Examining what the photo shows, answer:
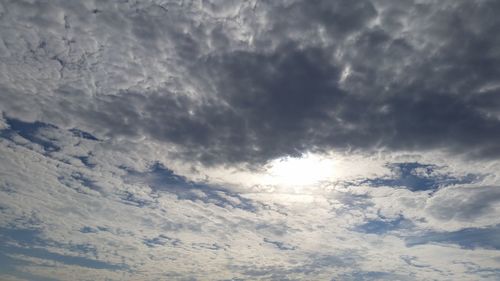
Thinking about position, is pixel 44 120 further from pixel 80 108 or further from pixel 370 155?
pixel 370 155

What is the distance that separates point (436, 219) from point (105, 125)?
2825 centimetres

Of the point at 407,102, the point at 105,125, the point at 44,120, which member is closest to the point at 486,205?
the point at 407,102

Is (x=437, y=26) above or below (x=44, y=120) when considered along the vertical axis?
above

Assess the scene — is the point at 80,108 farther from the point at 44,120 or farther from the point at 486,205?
the point at 486,205

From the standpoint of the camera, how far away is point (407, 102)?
17.2 meters

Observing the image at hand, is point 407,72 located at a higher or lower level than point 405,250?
higher

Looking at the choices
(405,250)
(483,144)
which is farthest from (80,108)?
(405,250)

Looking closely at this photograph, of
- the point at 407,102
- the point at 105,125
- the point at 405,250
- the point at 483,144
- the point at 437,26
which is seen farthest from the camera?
the point at 405,250

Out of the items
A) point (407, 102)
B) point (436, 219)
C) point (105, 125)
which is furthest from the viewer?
point (436, 219)

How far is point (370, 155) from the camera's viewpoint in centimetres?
2156

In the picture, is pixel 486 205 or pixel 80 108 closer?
pixel 80 108

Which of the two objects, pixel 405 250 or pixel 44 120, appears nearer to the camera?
pixel 44 120

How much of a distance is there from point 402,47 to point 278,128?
27.4ft

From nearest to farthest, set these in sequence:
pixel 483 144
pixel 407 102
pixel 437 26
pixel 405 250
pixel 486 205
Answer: pixel 437 26, pixel 407 102, pixel 483 144, pixel 486 205, pixel 405 250
